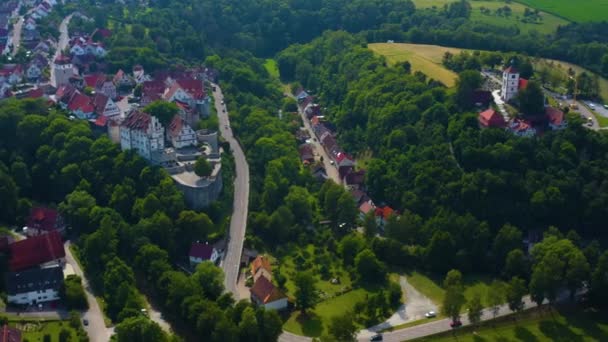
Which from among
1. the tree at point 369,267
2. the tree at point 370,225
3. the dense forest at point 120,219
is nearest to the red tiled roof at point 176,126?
the dense forest at point 120,219

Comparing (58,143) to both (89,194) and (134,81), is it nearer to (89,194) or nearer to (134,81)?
(89,194)

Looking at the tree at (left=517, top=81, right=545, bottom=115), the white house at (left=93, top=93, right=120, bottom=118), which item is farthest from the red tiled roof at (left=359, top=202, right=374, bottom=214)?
the white house at (left=93, top=93, right=120, bottom=118)

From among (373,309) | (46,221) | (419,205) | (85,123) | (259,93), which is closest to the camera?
(373,309)

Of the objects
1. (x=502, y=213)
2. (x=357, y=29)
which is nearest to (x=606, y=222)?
(x=502, y=213)

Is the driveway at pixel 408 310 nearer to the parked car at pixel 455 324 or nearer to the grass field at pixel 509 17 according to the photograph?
the parked car at pixel 455 324

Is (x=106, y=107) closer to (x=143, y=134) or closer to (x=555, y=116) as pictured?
(x=143, y=134)
